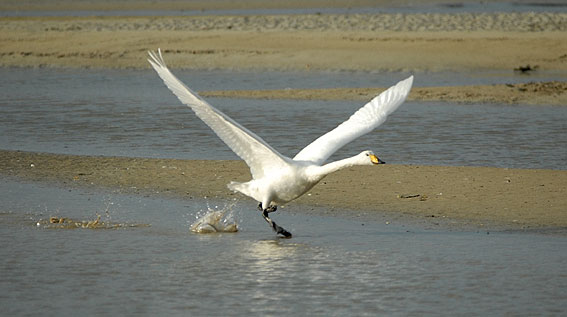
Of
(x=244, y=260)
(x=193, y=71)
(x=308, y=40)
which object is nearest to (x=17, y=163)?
(x=244, y=260)

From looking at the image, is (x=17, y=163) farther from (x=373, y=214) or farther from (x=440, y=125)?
(x=440, y=125)

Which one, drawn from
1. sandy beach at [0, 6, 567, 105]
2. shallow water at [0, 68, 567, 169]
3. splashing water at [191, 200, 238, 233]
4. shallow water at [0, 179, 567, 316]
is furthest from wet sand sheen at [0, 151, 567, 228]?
sandy beach at [0, 6, 567, 105]

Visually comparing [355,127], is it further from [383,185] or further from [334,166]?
[383,185]

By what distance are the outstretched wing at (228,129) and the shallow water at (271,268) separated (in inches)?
26.9

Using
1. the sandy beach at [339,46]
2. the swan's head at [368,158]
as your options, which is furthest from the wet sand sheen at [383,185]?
the sandy beach at [339,46]

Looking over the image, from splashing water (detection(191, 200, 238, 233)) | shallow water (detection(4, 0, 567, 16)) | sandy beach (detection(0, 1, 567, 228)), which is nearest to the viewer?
splashing water (detection(191, 200, 238, 233))

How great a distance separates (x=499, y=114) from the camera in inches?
712

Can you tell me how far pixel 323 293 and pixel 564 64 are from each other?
757 inches

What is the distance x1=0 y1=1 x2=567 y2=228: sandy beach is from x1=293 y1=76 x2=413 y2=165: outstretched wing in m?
0.93

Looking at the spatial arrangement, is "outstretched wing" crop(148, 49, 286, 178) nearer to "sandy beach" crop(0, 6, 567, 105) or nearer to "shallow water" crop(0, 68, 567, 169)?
"shallow water" crop(0, 68, 567, 169)

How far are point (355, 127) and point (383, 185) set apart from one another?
5.44 ft

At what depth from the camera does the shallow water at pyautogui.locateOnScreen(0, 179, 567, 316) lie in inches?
286

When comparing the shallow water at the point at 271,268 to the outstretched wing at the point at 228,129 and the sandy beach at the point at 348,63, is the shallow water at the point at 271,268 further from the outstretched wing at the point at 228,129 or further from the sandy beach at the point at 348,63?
the sandy beach at the point at 348,63

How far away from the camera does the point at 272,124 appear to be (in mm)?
17188
